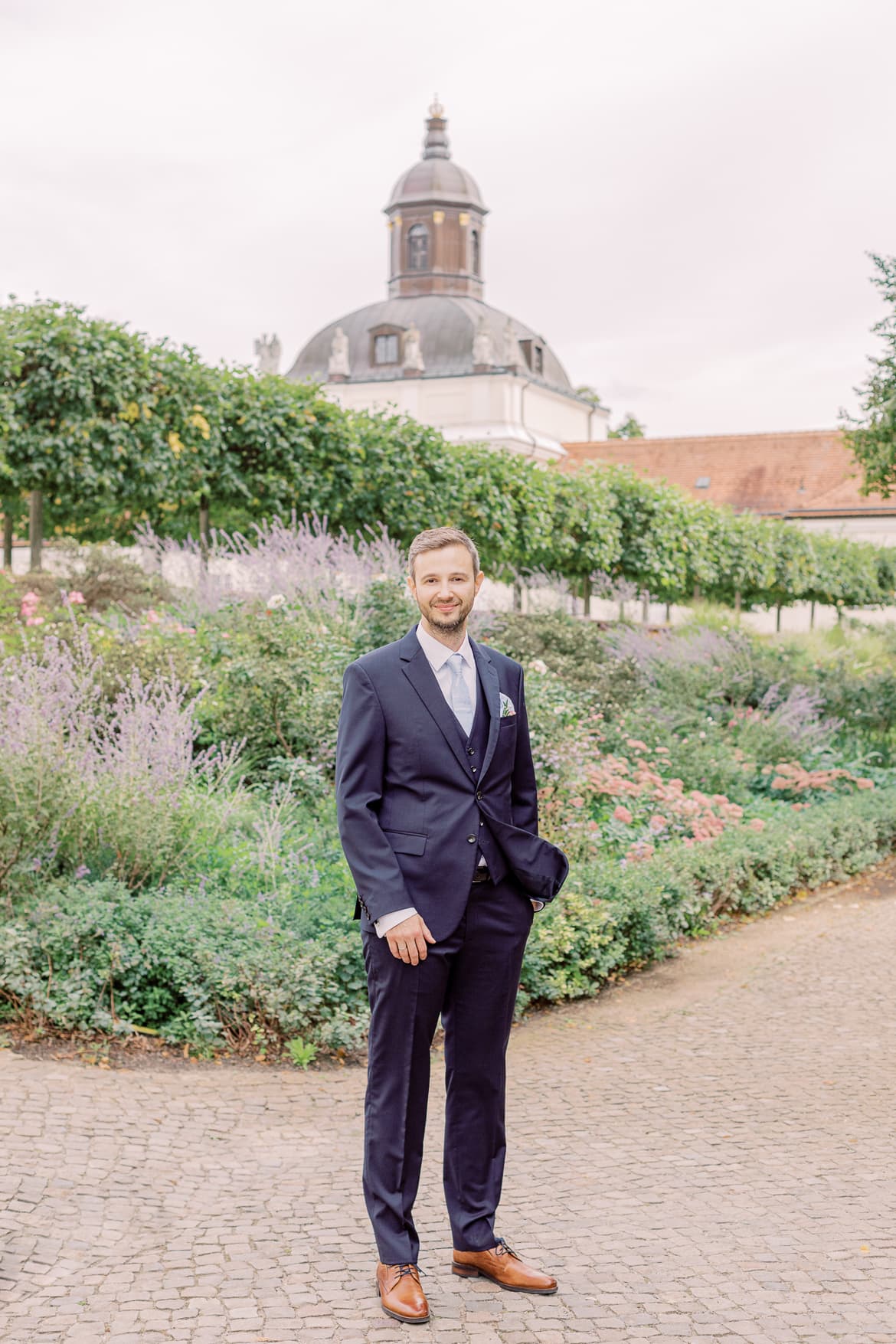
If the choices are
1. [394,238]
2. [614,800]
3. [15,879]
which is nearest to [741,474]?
[394,238]

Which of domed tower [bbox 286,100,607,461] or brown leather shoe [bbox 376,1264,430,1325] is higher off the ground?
domed tower [bbox 286,100,607,461]

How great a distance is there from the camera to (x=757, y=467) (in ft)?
190

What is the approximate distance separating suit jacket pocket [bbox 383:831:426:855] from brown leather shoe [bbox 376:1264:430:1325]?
3.38 feet

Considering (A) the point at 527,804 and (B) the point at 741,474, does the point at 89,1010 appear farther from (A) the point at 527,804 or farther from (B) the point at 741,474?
(B) the point at 741,474

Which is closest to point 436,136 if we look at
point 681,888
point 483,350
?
point 483,350

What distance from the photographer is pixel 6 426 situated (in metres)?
14.7

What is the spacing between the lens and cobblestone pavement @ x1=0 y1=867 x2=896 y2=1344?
325cm

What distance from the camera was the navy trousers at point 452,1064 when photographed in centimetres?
326

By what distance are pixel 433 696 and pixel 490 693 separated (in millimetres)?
175

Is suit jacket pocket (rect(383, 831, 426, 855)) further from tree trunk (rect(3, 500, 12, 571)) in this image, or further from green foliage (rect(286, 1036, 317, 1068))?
tree trunk (rect(3, 500, 12, 571))

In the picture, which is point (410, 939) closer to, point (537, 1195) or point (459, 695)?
point (459, 695)

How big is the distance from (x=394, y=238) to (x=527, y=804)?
230 feet

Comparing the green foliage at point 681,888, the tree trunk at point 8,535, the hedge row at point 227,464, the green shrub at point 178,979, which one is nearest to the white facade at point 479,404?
the hedge row at point 227,464

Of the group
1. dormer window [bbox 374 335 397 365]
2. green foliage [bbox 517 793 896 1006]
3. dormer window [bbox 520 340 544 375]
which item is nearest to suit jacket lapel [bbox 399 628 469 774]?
green foliage [bbox 517 793 896 1006]
